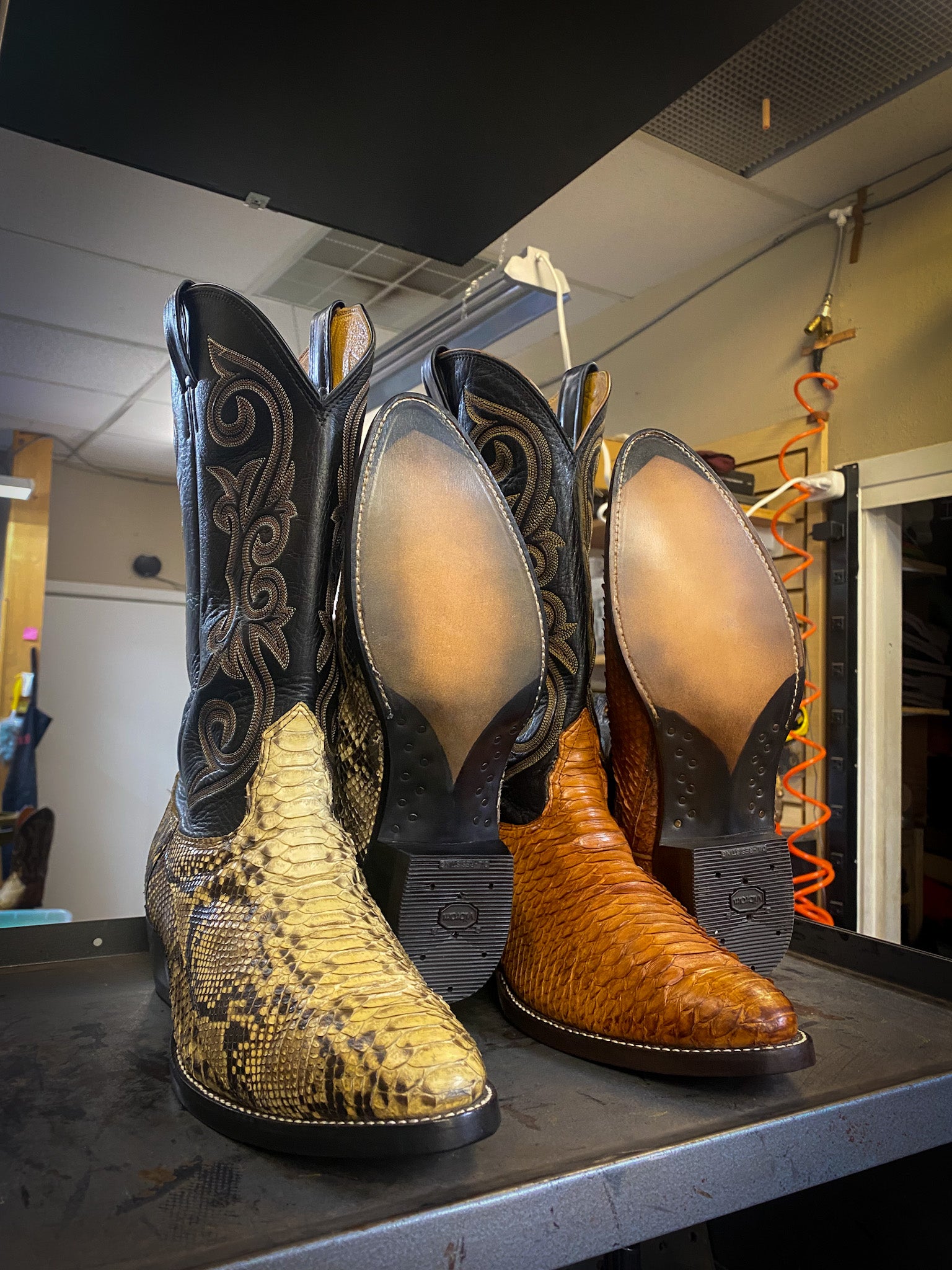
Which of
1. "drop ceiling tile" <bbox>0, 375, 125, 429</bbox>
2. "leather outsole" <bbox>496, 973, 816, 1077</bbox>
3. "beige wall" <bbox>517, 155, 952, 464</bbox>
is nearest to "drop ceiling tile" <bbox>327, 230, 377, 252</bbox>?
"beige wall" <bbox>517, 155, 952, 464</bbox>

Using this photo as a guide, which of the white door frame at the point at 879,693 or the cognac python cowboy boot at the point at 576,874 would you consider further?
the white door frame at the point at 879,693

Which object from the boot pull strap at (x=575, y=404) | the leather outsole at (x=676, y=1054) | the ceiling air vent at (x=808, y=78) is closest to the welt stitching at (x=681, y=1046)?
the leather outsole at (x=676, y=1054)

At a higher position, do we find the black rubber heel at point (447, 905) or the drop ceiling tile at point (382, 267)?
the drop ceiling tile at point (382, 267)

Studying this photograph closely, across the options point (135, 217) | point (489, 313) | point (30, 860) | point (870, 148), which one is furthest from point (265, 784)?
point (30, 860)

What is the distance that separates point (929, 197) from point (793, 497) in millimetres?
725

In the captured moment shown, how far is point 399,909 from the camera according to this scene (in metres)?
0.49

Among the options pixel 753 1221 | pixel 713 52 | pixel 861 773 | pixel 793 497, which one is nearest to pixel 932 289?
pixel 793 497

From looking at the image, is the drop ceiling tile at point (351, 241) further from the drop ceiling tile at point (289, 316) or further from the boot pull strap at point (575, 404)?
the boot pull strap at point (575, 404)

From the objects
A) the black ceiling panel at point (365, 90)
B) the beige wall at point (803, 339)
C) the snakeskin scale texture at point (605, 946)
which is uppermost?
the beige wall at point (803, 339)

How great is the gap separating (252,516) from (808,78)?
1862 millimetres

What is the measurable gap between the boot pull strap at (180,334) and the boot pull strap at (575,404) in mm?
244

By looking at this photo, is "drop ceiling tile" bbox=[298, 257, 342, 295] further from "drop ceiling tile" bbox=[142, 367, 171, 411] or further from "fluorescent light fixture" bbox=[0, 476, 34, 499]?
"fluorescent light fixture" bbox=[0, 476, 34, 499]

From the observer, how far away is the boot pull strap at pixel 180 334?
549mm

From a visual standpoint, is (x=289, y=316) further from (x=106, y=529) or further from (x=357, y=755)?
(x=357, y=755)
